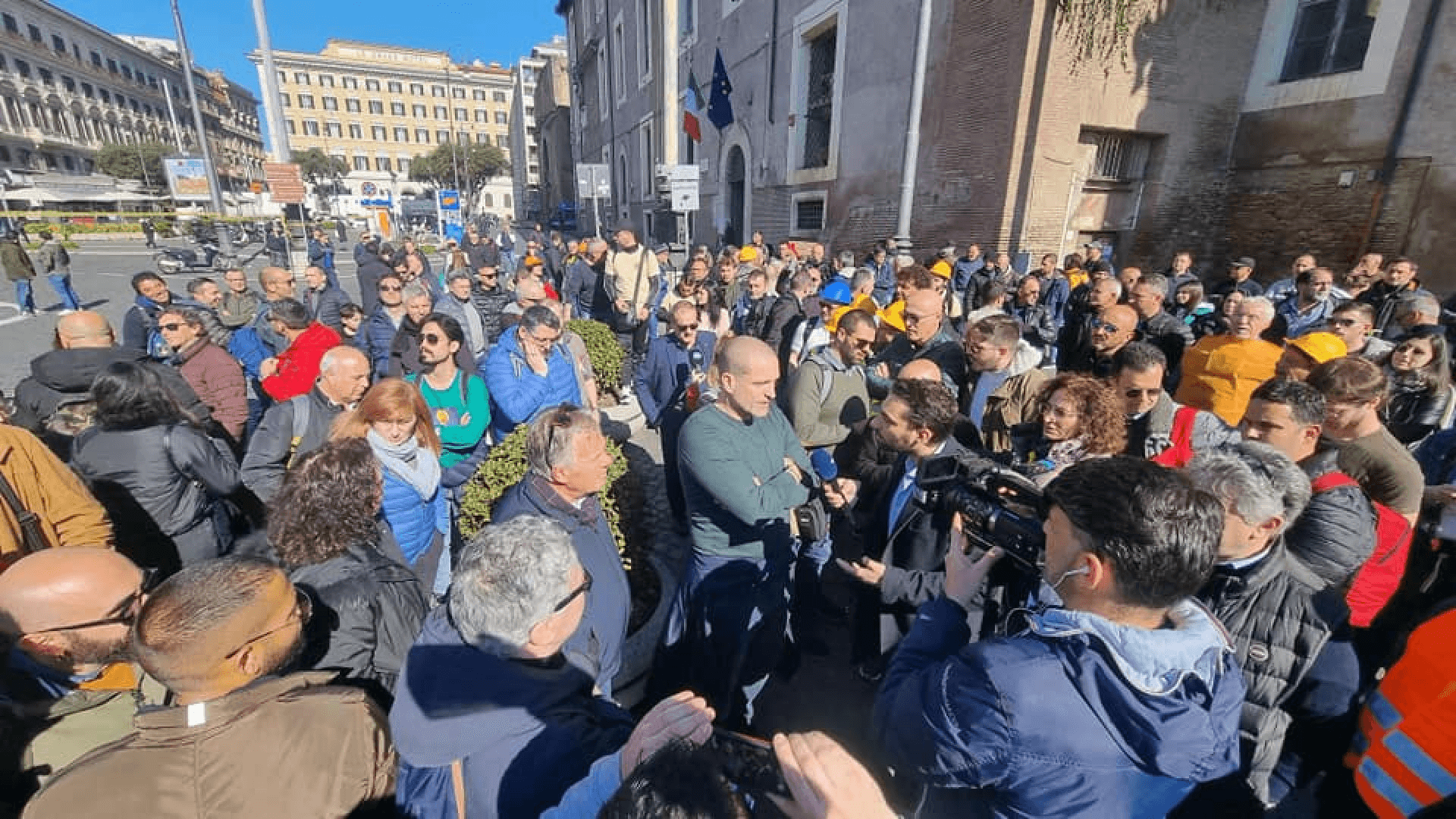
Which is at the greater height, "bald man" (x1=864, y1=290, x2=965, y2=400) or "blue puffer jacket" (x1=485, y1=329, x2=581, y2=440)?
"bald man" (x1=864, y1=290, x2=965, y2=400)

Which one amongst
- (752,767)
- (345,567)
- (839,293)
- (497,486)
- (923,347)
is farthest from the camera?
(839,293)

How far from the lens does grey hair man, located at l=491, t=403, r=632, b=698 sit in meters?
2.01

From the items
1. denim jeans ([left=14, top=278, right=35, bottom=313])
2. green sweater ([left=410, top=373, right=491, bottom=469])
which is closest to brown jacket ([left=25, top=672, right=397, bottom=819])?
green sweater ([left=410, top=373, right=491, bottom=469])

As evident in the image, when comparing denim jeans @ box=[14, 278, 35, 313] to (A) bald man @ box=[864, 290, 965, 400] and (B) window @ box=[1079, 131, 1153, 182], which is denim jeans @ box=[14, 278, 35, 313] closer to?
(A) bald man @ box=[864, 290, 965, 400]

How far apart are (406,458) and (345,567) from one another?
99 cm

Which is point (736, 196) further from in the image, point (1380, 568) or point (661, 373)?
point (1380, 568)

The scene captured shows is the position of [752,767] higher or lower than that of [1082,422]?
lower

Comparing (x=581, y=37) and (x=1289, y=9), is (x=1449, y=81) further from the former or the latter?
(x=581, y=37)

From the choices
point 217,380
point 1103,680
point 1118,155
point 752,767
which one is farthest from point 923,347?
point 1118,155

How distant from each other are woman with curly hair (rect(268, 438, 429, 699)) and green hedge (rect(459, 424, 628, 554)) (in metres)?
0.93

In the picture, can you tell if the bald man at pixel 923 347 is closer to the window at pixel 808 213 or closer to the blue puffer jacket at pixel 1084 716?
the blue puffer jacket at pixel 1084 716

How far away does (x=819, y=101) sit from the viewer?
15.3 meters

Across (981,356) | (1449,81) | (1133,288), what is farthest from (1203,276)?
(981,356)

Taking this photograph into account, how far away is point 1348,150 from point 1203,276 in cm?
264
